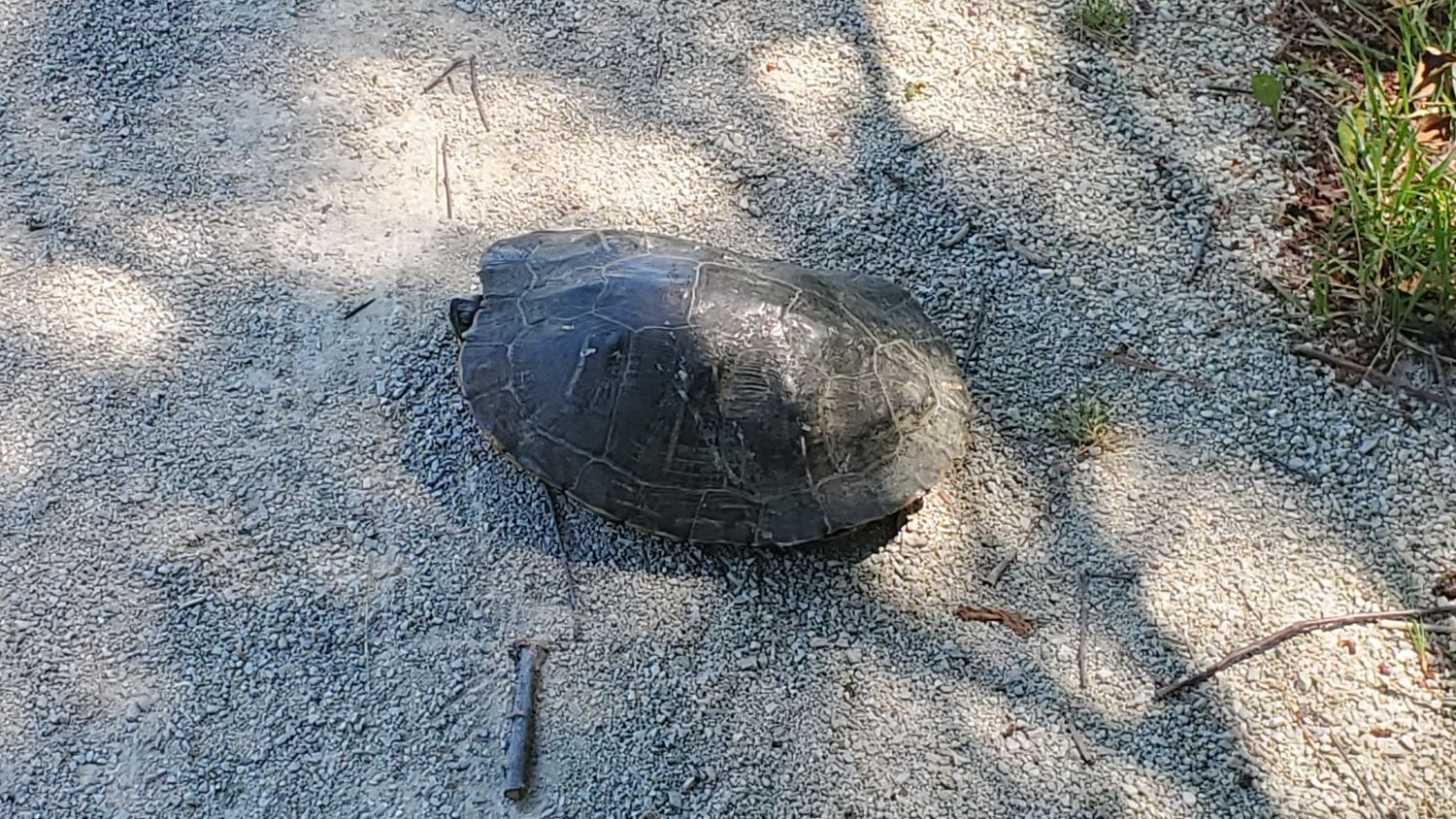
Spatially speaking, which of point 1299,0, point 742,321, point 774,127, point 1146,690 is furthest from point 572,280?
point 1299,0

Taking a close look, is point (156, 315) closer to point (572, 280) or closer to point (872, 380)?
point (572, 280)

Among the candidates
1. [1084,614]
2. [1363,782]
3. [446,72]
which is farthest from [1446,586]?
[446,72]

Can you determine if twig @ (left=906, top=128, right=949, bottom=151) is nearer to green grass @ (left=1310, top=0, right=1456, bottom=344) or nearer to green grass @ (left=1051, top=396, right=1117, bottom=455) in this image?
green grass @ (left=1051, top=396, right=1117, bottom=455)

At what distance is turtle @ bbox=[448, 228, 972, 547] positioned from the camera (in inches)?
102

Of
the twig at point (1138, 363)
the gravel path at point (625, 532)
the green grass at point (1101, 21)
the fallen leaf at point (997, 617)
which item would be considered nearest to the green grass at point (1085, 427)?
the gravel path at point (625, 532)

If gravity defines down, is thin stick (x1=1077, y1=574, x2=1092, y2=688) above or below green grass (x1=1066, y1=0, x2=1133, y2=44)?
below

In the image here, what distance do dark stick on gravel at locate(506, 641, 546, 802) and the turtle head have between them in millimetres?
789

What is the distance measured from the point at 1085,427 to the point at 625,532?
1.15 meters

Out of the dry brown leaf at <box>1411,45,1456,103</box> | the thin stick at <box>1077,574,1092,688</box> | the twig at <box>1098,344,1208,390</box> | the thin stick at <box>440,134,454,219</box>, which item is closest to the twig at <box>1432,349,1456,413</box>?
the twig at <box>1098,344,1208,390</box>

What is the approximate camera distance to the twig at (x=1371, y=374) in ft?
9.85

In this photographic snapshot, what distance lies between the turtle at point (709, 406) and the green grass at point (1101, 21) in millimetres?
1555

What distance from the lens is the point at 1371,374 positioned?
304cm

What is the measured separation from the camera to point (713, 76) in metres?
3.60

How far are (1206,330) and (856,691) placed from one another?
4.56ft
